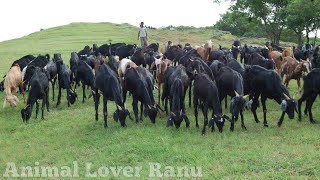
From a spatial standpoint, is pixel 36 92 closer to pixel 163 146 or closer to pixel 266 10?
pixel 163 146

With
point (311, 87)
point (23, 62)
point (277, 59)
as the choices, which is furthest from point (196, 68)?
point (23, 62)

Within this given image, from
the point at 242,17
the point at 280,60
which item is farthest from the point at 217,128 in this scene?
the point at 242,17

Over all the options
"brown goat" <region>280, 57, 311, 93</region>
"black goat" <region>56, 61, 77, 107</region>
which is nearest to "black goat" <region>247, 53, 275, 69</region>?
"brown goat" <region>280, 57, 311, 93</region>

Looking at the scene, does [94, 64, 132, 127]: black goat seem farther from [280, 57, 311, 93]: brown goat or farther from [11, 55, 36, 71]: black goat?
[11, 55, 36, 71]: black goat

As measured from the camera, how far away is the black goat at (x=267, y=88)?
1234 cm

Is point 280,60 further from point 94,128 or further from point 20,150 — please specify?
point 20,150

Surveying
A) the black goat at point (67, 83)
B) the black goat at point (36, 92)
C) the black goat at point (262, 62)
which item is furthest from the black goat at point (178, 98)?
the black goat at point (67, 83)

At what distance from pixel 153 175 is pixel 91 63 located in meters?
12.4

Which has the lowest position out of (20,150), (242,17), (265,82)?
(20,150)

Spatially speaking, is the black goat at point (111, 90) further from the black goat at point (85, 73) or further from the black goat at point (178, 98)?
the black goat at point (85, 73)

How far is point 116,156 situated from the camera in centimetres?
1012

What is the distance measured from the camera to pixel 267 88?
1293 centimetres

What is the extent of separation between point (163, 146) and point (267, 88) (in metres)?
4.32

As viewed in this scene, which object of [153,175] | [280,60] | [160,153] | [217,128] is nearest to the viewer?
[153,175]
